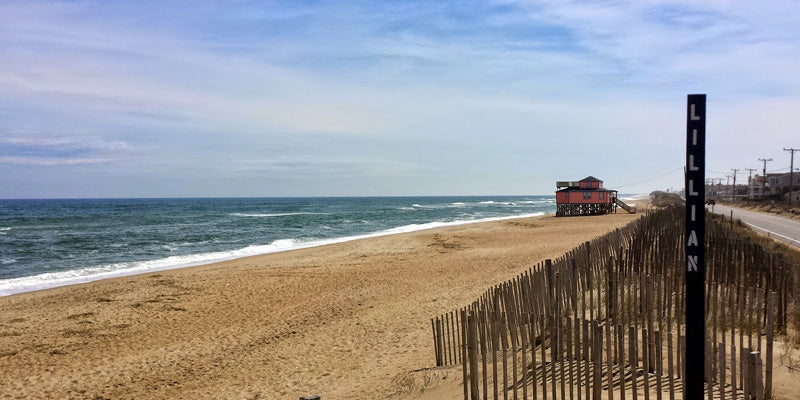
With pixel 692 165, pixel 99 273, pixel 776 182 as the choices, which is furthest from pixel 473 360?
pixel 776 182

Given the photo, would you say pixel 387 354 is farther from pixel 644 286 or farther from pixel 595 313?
pixel 644 286

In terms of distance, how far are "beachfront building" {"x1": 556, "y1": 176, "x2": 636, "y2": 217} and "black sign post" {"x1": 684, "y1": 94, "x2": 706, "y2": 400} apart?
Answer: 49.8 metres

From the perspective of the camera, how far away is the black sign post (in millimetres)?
3436

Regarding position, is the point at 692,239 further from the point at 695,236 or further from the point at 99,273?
the point at 99,273

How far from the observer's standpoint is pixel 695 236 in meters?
3.47

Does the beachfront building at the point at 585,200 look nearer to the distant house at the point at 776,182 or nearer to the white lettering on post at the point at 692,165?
the distant house at the point at 776,182

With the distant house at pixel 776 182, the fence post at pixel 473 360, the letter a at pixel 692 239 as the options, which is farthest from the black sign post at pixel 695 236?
the distant house at pixel 776 182

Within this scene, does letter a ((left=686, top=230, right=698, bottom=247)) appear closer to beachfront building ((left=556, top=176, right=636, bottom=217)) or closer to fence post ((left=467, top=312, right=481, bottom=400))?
fence post ((left=467, top=312, right=481, bottom=400))

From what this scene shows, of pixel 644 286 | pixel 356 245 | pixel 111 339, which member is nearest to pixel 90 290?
pixel 111 339

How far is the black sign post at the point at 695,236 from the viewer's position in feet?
11.3

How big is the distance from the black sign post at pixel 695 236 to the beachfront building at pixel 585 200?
49766 mm

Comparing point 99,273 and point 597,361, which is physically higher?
point 597,361

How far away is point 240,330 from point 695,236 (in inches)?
353

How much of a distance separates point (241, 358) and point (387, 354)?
250cm
